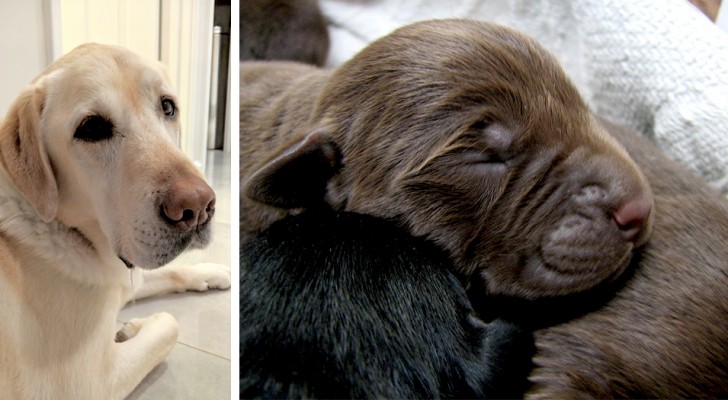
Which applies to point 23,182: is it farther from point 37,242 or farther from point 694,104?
point 694,104

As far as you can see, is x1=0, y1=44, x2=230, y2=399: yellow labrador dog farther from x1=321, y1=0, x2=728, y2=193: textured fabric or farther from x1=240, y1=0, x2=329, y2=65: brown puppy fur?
x1=321, y1=0, x2=728, y2=193: textured fabric

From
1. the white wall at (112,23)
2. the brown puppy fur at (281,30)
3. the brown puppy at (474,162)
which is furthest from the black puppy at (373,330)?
the white wall at (112,23)

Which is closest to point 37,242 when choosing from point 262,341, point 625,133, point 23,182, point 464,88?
point 23,182

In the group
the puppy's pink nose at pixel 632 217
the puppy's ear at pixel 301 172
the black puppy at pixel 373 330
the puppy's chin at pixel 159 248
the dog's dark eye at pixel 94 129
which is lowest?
the puppy's chin at pixel 159 248

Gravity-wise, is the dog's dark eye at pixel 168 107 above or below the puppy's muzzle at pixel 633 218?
below

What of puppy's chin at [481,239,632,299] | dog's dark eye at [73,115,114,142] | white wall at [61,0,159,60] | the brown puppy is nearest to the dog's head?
dog's dark eye at [73,115,114,142]

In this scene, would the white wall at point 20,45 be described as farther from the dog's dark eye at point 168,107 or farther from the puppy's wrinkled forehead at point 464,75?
the puppy's wrinkled forehead at point 464,75

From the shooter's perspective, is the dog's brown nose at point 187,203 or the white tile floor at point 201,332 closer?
the dog's brown nose at point 187,203

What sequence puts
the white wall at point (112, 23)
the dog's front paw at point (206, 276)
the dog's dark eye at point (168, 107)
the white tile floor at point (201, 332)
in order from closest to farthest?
the dog's dark eye at point (168, 107), the white tile floor at point (201, 332), the white wall at point (112, 23), the dog's front paw at point (206, 276)
